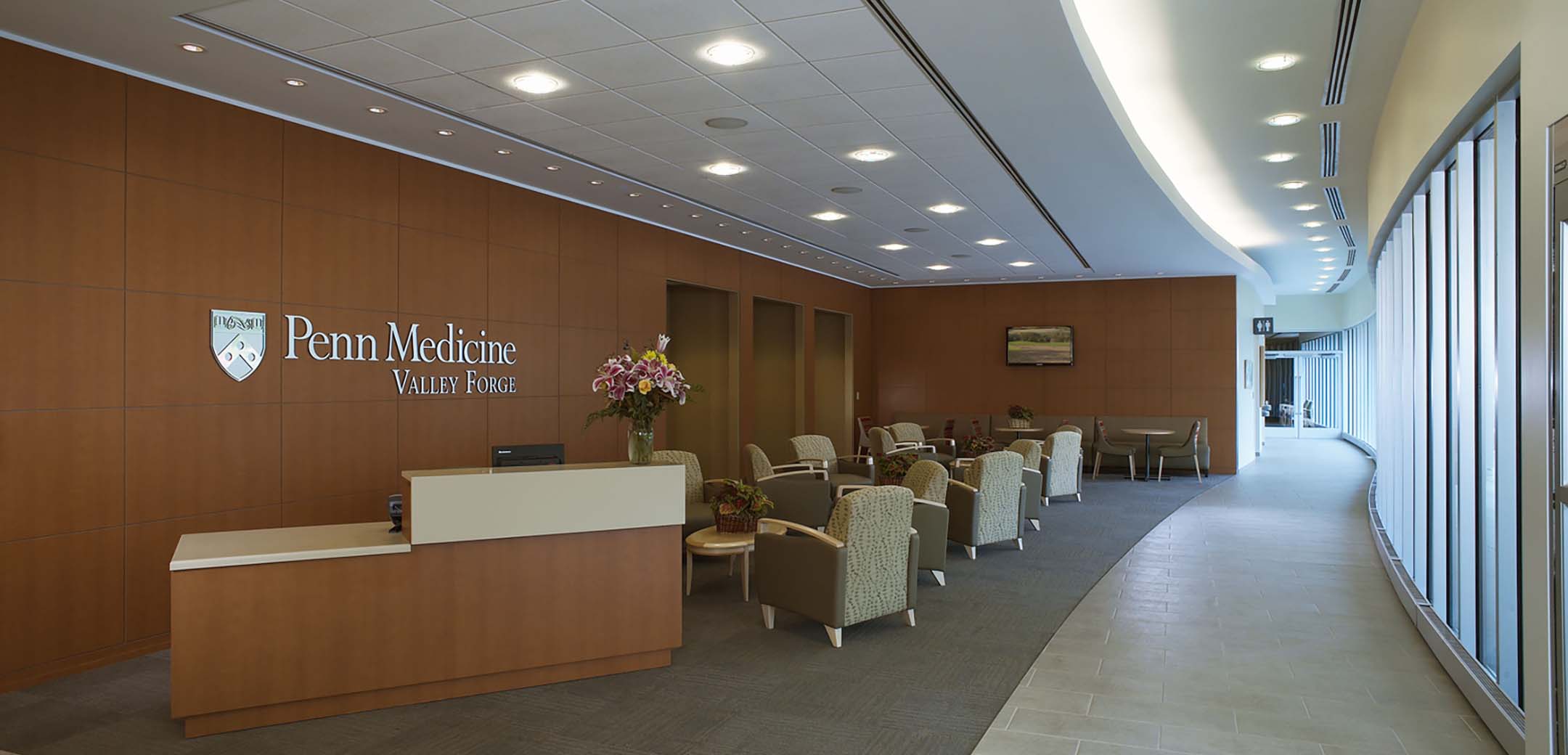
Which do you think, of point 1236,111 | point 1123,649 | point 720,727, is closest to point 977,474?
point 1123,649

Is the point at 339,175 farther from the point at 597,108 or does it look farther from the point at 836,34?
A: the point at 836,34

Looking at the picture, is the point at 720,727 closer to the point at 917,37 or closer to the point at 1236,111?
the point at 917,37

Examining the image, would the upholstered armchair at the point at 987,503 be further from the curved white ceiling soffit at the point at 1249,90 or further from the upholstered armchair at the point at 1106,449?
the upholstered armchair at the point at 1106,449

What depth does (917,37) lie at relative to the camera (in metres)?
4.76

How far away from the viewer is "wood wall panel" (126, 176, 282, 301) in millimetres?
5301

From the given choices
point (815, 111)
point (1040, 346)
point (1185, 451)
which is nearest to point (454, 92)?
point (815, 111)

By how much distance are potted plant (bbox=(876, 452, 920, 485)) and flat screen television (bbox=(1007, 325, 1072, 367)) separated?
8.66 metres

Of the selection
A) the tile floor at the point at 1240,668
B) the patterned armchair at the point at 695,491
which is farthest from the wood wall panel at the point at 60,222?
the tile floor at the point at 1240,668

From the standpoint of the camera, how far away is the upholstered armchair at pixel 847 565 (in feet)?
17.7

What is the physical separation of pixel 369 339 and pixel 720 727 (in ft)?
14.1

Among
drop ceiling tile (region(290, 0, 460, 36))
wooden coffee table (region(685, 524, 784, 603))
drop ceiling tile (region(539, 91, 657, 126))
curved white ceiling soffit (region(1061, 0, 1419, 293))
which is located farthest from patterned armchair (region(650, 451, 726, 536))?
curved white ceiling soffit (region(1061, 0, 1419, 293))

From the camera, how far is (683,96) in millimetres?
5730

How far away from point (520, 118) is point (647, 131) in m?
0.88

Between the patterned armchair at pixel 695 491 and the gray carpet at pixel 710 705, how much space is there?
965 millimetres
